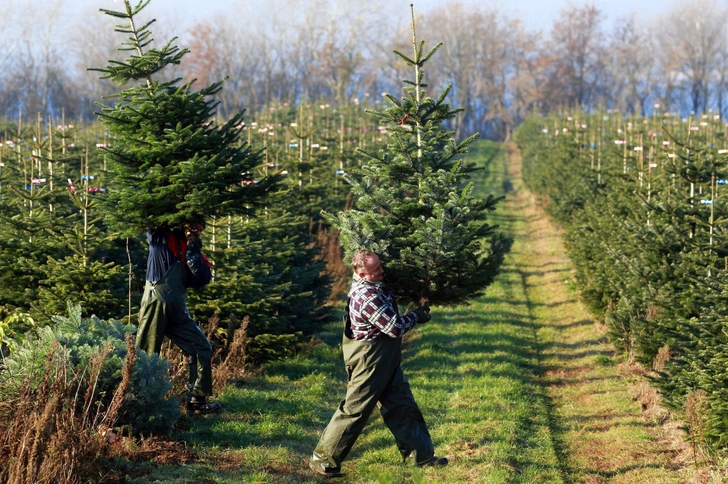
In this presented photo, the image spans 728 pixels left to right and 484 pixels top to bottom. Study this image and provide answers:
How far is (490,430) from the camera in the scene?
776 cm

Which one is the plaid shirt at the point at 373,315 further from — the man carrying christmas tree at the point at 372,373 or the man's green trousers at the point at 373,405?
the man's green trousers at the point at 373,405

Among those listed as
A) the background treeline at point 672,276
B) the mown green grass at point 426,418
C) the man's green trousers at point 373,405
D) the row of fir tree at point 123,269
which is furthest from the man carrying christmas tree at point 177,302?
the background treeline at point 672,276

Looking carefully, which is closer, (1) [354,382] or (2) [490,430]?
(1) [354,382]

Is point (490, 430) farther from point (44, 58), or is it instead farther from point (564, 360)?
point (44, 58)

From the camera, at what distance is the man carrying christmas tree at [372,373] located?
6.06 m

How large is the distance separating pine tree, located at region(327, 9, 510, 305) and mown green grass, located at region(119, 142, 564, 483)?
1430 mm

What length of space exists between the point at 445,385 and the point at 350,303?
370 centimetres

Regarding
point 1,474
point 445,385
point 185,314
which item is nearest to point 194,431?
point 185,314

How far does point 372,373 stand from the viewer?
6160mm

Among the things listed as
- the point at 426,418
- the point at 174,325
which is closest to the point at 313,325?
the point at 426,418

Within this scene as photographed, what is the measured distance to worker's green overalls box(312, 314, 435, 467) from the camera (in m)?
6.18

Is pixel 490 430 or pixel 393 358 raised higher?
pixel 393 358

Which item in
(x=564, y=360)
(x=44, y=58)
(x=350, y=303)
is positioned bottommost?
(x=564, y=360)

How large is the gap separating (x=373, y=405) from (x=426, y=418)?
A: 2.18 metres
